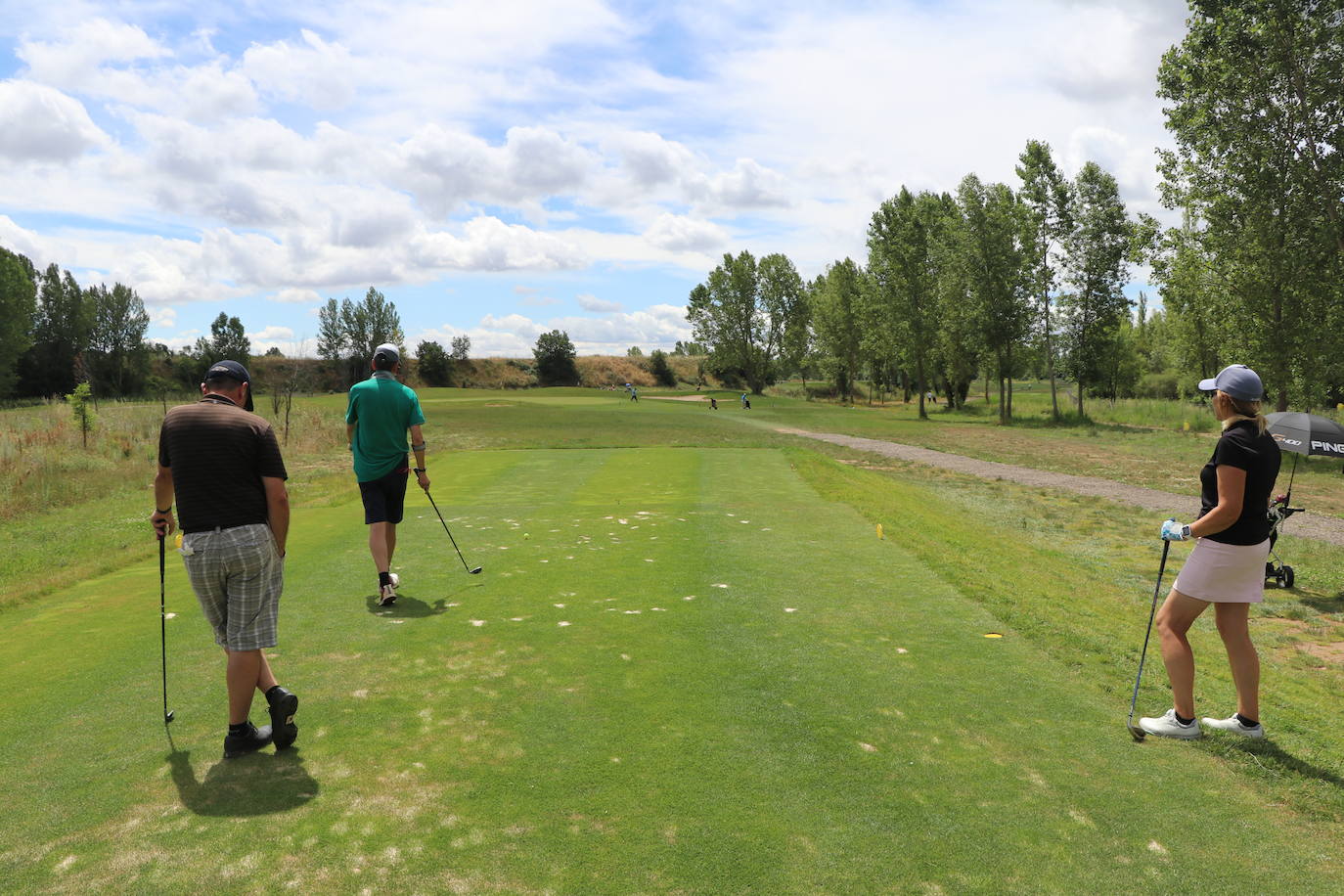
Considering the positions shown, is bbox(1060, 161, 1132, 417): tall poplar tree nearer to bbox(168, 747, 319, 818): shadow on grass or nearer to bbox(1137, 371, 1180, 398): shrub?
bbox(1137, 371, 1180, 398): shrub

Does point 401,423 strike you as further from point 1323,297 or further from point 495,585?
point 1323,297

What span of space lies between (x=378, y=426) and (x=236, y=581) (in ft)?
11.9

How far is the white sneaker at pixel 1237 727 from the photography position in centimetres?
542

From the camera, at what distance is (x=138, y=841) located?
375cm

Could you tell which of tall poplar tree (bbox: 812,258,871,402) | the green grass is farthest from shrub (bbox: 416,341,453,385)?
the green grass

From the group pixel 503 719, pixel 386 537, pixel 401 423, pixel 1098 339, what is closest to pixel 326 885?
pixel 503 719

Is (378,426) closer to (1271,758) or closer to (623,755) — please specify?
(623,755)

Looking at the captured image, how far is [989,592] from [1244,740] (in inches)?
139

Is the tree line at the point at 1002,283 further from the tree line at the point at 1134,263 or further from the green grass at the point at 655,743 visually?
the green grass at the point at 655,743

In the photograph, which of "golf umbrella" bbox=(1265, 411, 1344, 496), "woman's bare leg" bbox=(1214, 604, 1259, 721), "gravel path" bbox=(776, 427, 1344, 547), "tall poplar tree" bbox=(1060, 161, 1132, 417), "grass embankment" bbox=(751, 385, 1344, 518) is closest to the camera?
"woman's bare leg" bbox=(1214, 604, 1259, 721)

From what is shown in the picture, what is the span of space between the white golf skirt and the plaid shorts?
642 centimetres

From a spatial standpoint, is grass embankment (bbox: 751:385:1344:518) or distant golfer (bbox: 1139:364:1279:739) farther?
grass embankment (bbox: 751:385:1344:518)

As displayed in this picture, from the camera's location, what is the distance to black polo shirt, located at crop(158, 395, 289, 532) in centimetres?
477

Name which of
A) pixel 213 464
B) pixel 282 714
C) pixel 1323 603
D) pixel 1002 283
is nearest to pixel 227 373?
pixel 213 464
